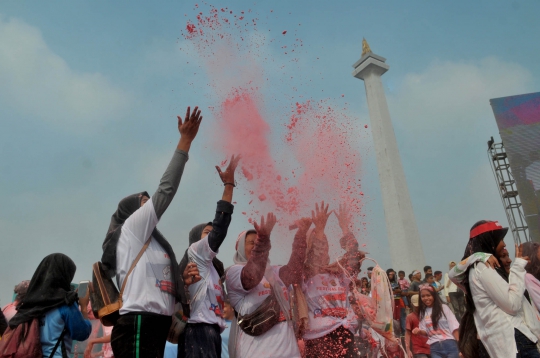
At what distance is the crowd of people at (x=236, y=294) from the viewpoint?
10.5 feet

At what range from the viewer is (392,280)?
10578 mm

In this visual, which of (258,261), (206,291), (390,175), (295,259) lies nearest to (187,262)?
(206,291)

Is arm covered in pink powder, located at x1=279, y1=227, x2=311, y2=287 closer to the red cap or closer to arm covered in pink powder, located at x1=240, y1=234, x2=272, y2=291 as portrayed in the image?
arm covered in pink powder, located at x1=240, y1=234, x2=272, y2=291

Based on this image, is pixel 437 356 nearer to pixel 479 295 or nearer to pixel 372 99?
pixel 479 295

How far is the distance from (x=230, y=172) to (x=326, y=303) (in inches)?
61.5

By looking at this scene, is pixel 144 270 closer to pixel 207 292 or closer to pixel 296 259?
pixel 207 292

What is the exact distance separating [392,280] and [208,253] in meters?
7.82

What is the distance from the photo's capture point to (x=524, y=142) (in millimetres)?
17312

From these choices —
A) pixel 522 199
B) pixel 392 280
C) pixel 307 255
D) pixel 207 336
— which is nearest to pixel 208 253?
pixel 207 336

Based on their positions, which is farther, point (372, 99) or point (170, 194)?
point (372, 99)

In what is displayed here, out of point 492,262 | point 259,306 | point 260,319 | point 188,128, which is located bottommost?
point 260,319

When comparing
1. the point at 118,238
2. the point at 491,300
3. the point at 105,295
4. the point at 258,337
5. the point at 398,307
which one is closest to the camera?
the point at 105,295

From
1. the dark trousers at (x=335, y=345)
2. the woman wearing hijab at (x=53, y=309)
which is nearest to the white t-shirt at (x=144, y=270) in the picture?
the woman wearing hijab at (x=53, y=309)

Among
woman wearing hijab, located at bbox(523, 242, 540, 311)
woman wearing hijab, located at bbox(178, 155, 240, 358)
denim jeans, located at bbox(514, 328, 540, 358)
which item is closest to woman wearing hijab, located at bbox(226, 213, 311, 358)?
woman wearing hijab, located at bbox(178, 155, 240, 358)
